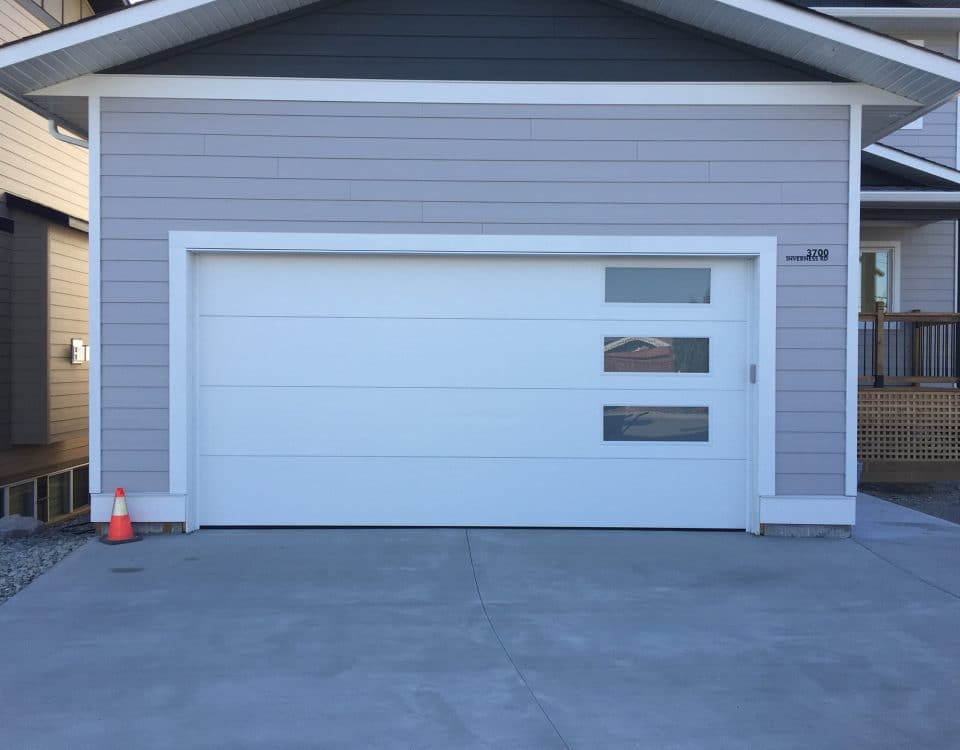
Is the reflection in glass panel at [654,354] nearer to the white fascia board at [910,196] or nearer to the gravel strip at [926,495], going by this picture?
the gravel strip at [926,495]

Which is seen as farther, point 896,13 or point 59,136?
point 896,13

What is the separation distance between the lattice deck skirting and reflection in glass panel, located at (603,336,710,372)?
414 cm

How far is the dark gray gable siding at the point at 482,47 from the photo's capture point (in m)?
7.40

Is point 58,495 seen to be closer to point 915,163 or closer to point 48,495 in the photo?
point 48,495

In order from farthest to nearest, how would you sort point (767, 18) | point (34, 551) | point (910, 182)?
1. point (910, 182)
2. point (34, 551)
3. point (767, 18)

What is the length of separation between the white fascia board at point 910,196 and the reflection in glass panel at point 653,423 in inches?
182

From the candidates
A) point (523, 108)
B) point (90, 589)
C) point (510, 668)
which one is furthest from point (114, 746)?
point (523, 108)

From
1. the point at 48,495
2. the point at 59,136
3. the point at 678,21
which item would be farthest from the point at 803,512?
the point at 48,495

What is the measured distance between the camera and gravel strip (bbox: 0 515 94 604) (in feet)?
20.6

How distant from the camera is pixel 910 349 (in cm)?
1188

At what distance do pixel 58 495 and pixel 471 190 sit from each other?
7.29m

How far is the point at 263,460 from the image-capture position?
25.0ft

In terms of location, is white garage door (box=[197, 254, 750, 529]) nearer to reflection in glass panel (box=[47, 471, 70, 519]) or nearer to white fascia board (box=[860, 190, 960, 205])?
white fascia board (box=[860, 190, 960, 205])

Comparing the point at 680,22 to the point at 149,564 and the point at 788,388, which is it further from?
the point at 149,564
